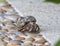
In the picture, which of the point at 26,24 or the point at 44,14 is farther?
the point at 44,14

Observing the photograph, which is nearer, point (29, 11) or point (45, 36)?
point (45, 36)

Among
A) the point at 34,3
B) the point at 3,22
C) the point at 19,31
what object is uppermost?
the point at 34,3

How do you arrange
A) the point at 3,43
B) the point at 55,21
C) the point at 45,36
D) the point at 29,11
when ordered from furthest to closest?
the point at 29,11 < the point at 55,21 < the point at 45,36 < the point at 3,43

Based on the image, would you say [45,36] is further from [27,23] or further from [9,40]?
[9,40]

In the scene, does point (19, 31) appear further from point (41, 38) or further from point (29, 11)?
point (29, 11)

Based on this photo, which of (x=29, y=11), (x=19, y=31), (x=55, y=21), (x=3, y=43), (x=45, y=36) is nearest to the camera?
(x=3, y=43)

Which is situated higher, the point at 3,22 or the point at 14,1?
the point at 14,1

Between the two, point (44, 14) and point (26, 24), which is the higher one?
point (44, 14)

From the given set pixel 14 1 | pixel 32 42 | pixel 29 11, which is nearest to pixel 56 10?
pixel 29 11
